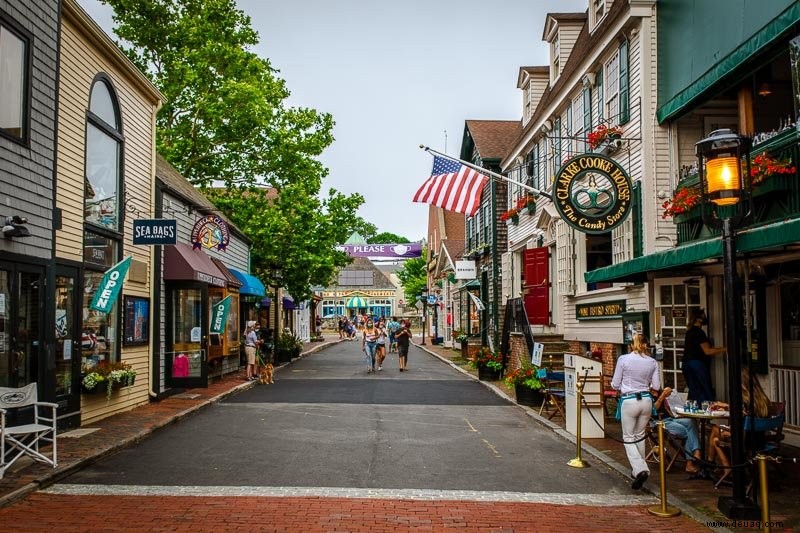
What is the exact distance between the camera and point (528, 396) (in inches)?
603

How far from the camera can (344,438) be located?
1134 cm

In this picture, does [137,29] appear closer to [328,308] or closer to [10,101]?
[10,101]

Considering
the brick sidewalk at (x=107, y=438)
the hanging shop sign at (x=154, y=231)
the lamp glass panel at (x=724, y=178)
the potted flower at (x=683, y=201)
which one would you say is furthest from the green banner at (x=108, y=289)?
the lamp glass panel at (x=724, y=178)

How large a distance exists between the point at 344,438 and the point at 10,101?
6.57 meters

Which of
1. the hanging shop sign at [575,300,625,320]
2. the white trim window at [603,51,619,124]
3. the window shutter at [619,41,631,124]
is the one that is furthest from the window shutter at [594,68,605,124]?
the hanging shop sign at [575,300,625,320]

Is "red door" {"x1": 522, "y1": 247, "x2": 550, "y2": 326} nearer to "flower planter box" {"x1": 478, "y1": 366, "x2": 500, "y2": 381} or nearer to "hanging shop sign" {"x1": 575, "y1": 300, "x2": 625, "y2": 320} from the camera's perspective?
"flower planter box" {"x1": 478, "y1": 366, "x2": 500, "y2": 381}

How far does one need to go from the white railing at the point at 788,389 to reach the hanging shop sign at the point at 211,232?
12359 millimetres

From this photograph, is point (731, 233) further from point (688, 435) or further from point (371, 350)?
point (371, 350)

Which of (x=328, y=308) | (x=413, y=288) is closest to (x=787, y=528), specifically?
(x=413, y=288)

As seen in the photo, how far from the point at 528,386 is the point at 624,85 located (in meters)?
6.12

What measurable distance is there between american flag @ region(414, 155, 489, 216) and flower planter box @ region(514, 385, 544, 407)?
4773 millimetres

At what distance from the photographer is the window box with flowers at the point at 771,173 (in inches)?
352

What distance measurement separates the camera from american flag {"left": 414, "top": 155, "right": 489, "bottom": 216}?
1823 centimetres

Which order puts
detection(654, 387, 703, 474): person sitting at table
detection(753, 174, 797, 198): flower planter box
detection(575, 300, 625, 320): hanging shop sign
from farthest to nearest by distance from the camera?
detection(575, 300, 625, 320): hanging shop sign
detection(753, 174, 797, 198): flower planter box
detection(654, 387, 703, 474): person sitting at table
